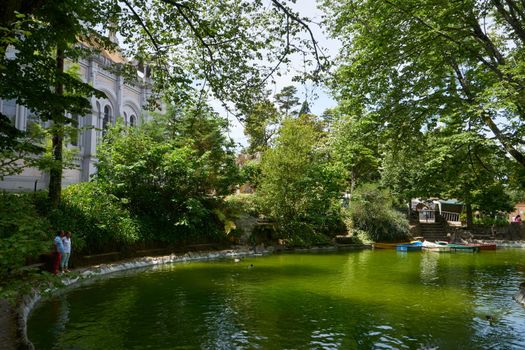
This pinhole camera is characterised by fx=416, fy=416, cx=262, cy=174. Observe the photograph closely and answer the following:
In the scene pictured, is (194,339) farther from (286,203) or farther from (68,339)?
(286,203)

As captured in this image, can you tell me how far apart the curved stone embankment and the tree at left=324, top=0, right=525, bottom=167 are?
9.26 m

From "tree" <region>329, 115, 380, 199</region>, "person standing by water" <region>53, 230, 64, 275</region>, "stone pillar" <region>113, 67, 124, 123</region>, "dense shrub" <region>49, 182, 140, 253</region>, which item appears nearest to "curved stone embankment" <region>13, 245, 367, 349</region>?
"person standing by water" <region>53, 230, 64, 275</region>

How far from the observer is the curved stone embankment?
23.7 feet

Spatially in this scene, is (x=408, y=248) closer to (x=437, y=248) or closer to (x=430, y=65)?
(x=437, y=248)

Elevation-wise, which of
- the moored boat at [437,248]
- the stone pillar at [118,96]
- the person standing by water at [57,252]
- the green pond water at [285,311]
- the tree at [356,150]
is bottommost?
the green pond water at [285,311]

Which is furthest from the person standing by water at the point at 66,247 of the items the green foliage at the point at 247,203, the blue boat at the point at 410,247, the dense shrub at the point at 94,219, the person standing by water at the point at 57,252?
the blue boat at the point at 410,247

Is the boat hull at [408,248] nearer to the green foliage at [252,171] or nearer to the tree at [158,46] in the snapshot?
the green foliage at [252,171]

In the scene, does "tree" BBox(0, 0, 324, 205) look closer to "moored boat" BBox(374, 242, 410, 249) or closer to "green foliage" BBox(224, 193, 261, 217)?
"green foliage" BBox(224, 193, 261, 217)

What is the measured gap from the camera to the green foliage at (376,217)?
28422mm

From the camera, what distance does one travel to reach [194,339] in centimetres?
805

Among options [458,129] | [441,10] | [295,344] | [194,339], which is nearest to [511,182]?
[458,129]

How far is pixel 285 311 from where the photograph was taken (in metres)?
10.2

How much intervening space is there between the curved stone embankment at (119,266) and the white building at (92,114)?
8.56 metres

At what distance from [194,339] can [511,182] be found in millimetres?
15769
